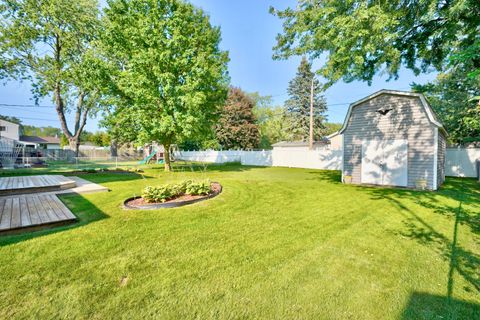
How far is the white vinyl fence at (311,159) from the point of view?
40.4 feet

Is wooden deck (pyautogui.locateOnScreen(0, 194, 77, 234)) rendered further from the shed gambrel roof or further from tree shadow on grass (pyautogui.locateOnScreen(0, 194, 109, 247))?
the shed gambrel roof

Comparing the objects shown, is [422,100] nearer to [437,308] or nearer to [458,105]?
[437,308]

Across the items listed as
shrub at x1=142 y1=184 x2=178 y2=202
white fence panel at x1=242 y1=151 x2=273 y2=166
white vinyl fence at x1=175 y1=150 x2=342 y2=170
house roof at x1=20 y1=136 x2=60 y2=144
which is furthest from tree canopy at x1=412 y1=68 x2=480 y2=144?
house roof at x1=20 y1=136 x2=60 y2=144

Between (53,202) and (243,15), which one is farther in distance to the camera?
(243,15)

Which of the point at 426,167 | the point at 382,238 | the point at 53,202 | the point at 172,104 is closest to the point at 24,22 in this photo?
the point at 172,104

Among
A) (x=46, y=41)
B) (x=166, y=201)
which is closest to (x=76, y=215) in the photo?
(x=166, y=201)

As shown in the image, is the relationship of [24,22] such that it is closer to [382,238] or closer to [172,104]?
[172,104]

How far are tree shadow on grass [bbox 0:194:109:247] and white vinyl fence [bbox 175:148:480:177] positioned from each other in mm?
14898

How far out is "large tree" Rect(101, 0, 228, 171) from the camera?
10910mm

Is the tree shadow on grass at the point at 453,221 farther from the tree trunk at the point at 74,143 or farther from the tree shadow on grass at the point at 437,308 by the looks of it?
the tree trunk at the point at 74,143

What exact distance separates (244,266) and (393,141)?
8.58 meters

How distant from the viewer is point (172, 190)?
18.5ft

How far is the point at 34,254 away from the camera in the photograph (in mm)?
2900

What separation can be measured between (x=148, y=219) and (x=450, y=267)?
4.76 m
